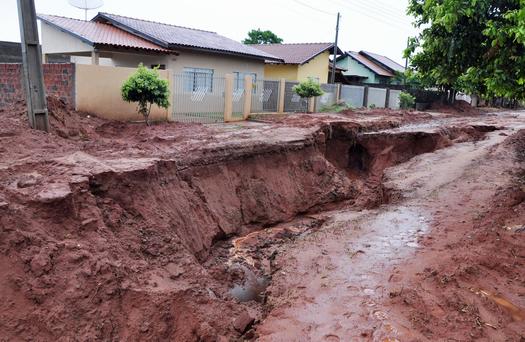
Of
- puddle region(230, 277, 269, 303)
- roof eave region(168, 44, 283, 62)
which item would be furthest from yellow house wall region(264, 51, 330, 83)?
puddle region(230, 277, 269, 303)

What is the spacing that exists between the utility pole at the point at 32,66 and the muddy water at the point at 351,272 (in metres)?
5.72

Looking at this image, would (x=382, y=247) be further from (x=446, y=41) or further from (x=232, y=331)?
(x=446, y=41)

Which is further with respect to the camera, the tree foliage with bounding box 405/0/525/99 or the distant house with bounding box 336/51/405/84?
the distant house with bounding box 336/51/405/84

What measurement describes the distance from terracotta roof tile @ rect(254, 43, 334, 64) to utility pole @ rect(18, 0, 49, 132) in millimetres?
19023

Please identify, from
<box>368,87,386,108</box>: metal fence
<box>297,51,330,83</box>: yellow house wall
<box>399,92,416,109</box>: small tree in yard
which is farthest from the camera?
<box>399,92,416,109</box>: small tree in yard

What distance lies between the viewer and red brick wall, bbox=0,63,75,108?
42.8 ft

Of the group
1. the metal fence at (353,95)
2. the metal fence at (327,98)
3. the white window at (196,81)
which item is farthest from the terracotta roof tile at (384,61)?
the white window at (196,81)

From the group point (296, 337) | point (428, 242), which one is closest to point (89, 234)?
point (296, 337)

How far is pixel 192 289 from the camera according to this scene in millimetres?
6348

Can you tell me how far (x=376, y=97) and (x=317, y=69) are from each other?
4087 millimetres

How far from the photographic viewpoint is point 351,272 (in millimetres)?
7250

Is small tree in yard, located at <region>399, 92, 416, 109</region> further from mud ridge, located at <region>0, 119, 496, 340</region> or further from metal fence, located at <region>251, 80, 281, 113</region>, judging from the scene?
mud ridge, located at <region>0, 119, 496, 340</region>


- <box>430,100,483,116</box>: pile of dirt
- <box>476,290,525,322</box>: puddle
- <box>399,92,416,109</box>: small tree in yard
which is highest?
<box>399,92,416,109</box>: small tree in yard

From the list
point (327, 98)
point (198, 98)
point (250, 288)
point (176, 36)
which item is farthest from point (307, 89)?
point (250, 288)
